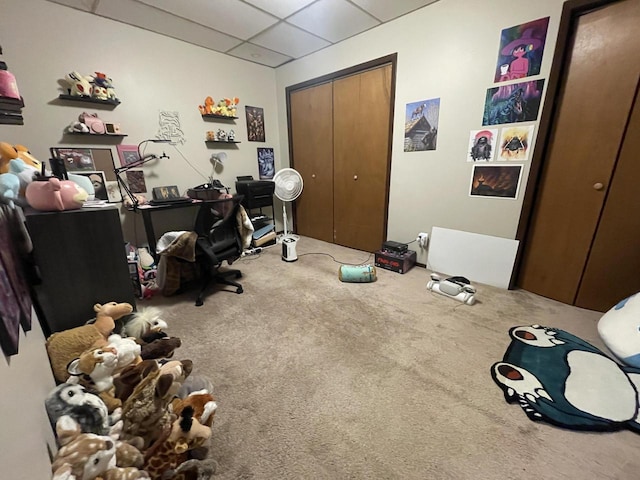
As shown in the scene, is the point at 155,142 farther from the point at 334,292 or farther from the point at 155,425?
the point at 155,425

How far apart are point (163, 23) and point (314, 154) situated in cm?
208

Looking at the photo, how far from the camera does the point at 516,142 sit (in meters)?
2.15

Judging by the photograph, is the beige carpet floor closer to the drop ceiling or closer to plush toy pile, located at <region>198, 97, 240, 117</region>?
plush toy pile, located at <region>198, 97, 240, 117</region>

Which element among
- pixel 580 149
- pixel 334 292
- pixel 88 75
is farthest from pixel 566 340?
pixel 88 75

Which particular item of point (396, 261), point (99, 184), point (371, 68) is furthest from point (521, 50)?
point (99, 184)

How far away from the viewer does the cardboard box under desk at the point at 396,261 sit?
276 cm

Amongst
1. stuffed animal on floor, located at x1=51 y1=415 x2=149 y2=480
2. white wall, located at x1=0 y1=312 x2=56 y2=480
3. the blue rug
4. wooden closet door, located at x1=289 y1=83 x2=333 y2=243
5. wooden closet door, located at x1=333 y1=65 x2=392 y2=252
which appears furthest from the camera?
wooden closet door, located at x1=289 y1=83 x2=333 y2=243

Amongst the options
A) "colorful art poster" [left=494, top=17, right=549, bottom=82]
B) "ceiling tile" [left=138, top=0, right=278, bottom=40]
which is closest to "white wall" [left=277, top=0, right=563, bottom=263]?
"colorful art poster" [left=494, top=17, right=549, bottom=82]

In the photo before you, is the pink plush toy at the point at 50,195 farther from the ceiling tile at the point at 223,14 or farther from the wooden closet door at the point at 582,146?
the wooden closet door at the point at 582,146

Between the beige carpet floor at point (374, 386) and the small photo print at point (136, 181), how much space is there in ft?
4.32

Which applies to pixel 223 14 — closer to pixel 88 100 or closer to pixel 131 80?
pixel 131 80

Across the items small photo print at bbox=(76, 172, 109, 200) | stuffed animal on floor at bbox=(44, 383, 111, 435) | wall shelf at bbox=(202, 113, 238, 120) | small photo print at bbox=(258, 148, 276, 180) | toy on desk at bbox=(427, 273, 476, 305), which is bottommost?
toy on desk at bbox=(427, 273, 476, 305)

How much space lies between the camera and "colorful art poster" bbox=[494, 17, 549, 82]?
193 centimetres

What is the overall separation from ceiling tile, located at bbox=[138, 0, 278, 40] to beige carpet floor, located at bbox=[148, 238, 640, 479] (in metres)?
2.56
